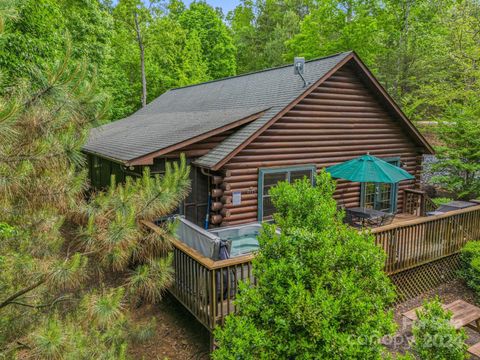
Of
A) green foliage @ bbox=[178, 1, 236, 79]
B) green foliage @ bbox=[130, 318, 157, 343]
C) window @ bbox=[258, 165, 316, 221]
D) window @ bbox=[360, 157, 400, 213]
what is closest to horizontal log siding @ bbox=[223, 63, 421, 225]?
window @ bbox=[258, 165, 316, 221]

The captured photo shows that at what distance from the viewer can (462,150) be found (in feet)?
41.1

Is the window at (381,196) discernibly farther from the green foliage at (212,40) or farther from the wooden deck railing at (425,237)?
the green foliage at (212,40)

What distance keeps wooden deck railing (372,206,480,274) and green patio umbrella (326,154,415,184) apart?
4.63 ft

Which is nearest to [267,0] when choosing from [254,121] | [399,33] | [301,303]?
[399,33]

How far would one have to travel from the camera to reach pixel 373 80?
32.2 feet

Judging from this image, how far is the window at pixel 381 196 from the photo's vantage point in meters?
11.1

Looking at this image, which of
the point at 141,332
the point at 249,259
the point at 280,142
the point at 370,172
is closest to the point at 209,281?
the point at 249,259

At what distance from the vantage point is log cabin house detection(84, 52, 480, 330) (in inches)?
231

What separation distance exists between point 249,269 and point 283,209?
1.50m

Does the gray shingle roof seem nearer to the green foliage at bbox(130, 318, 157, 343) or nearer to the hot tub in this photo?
the hot tub

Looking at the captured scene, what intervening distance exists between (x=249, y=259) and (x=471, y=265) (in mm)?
5525

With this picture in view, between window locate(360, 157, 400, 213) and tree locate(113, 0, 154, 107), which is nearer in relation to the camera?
window locate(360, 157, 400, 213)

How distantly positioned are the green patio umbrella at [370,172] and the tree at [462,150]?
561 centimetres

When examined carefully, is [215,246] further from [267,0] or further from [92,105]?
[267,0]
